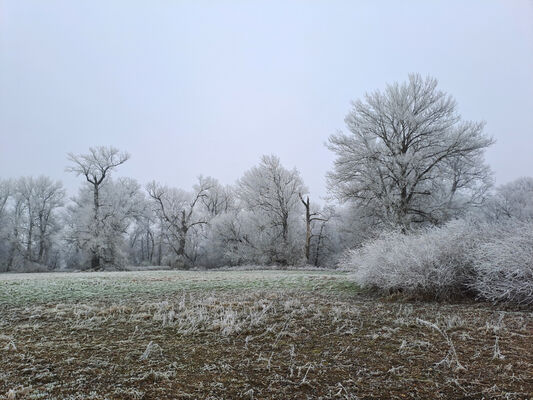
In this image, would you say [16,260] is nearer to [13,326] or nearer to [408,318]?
[13,326]

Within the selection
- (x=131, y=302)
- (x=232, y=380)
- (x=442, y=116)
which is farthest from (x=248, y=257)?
(x=232, y=380)

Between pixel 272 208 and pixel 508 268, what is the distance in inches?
1084

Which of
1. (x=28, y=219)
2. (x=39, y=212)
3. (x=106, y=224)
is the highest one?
Answer: (x=39, y=212)

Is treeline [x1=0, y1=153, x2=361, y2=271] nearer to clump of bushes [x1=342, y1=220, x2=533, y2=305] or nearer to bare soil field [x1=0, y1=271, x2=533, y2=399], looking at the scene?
clump of bushes [x1=342, y1=220, x2=533, y2=305]

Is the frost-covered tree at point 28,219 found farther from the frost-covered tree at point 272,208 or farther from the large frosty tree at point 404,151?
the large frosty tree at point 404,151

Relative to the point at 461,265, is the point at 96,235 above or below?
above

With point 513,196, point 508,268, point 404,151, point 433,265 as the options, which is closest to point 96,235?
point 404,151

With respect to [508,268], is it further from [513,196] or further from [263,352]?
[513,196]

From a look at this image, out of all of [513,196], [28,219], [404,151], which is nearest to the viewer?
[404,151]

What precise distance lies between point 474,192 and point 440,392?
31.0 metres

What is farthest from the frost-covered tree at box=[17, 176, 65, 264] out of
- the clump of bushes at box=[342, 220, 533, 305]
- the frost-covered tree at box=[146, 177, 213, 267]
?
the clump of bushes at box=[342, 220, 533, 305]

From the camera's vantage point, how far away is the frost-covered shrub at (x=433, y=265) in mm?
8219

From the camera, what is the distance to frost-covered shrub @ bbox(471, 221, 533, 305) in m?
6.70

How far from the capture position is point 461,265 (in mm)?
8398
